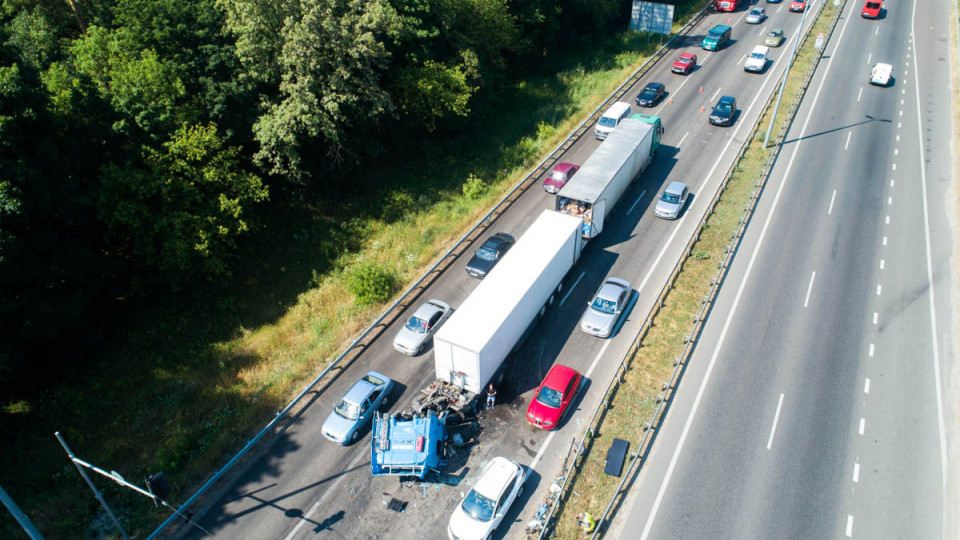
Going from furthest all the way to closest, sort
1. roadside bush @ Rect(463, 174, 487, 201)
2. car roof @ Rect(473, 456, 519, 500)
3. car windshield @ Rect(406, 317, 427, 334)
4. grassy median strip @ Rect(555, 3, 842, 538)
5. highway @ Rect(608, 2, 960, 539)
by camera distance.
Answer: roadside bush @ Rect(463, 174, 487, 201)
car windshield @ Rect(406, 317, 427, 334)
grassy median strip @ Rect(555, 3, 842, 538)
highway @ Rect(608, 2, 960, 539)
car roof @ Rect(473, 456, 519, 500)

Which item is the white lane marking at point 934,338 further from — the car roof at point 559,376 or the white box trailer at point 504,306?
the white box trailer at point 504,306

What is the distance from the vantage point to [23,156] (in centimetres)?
2461

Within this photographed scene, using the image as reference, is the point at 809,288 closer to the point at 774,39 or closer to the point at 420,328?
the point at 420,328

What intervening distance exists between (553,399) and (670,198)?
64.6ft

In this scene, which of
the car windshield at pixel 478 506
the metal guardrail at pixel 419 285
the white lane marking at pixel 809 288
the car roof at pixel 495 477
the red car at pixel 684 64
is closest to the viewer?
the car windshield at pixel 478 506

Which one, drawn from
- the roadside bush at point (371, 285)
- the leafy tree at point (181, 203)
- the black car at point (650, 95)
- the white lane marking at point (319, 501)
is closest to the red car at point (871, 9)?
the black car at point (650, 95)

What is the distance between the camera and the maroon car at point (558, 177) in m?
A: 41.0

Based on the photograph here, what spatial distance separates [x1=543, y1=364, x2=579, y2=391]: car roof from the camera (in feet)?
85.3

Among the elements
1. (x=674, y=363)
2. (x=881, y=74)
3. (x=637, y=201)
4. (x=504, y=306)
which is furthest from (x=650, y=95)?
(x=504, y=306)

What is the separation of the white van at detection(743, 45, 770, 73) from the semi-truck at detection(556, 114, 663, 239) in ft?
72.3

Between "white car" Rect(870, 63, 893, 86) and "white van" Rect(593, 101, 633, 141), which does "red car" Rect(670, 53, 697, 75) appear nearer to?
"white van" Rect(593, 101, 633, 141)

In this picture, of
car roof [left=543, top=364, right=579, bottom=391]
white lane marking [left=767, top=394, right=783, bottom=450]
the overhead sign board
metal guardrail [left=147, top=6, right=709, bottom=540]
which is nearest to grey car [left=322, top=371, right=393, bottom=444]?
metal guardrail [left=147, top=6, right=709, bottom=540]

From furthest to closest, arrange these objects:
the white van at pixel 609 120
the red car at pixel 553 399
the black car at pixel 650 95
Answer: the black car at pixel 650 95 → the white van at pixel 609 120 → the red car at pixel 553 399

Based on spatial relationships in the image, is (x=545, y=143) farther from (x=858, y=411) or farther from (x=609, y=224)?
(x=858, y=411)
